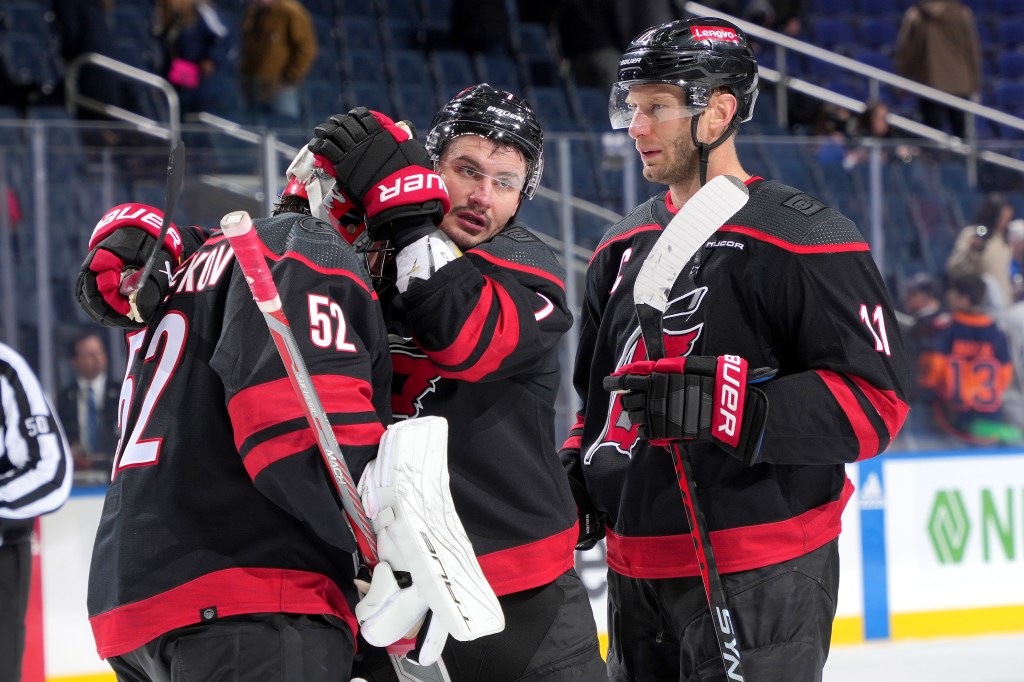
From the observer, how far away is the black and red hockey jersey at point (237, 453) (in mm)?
1565

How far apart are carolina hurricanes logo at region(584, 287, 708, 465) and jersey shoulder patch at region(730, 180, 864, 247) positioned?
0.46 ft

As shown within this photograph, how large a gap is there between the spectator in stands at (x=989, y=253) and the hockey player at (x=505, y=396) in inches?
136

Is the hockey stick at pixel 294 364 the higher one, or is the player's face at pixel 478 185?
the player's face at pixel 478 185

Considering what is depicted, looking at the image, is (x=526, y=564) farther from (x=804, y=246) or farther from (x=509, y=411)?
(x=804, y=246)

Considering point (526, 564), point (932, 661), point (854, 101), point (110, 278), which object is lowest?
point (932, 661)

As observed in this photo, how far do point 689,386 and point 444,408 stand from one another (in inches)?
15.5

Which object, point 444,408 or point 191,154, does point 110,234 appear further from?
point 191,154

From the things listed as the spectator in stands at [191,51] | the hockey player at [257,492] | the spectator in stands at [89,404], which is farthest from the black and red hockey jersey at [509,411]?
the spectator in stands at [191,51]

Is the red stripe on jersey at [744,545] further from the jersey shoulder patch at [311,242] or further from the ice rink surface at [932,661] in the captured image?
the ice rink surface at [932,661]

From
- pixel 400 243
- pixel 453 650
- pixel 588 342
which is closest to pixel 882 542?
pixel 588 342

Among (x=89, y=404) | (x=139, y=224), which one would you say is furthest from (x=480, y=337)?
(x=89, y=404)

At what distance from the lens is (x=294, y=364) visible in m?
1.52

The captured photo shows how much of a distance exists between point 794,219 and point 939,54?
694 centimetres

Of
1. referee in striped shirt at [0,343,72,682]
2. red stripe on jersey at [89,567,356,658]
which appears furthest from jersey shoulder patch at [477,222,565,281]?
referee in striped shirt at [0,343,72,682]
